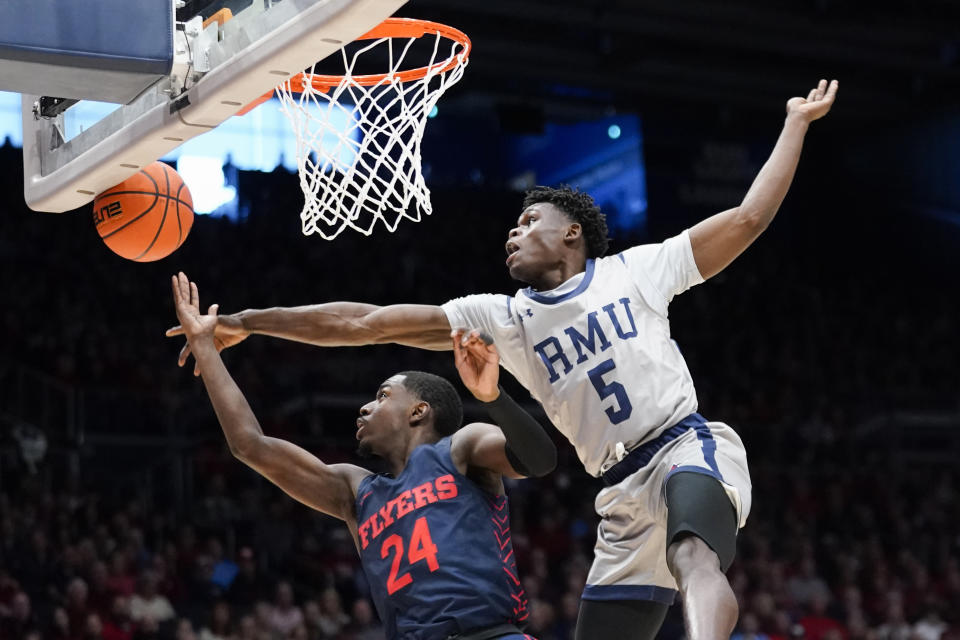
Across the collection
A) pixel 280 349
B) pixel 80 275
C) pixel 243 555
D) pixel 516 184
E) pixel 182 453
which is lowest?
pixel 243 555

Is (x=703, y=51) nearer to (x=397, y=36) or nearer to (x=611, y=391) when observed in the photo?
(x=397, y=36)

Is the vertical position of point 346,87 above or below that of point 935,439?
above

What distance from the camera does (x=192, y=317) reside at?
12.8ft

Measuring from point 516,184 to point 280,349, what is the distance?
8.07 m

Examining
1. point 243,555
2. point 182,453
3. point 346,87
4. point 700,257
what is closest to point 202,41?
point 346,87

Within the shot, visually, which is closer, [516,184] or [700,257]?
[700,257]

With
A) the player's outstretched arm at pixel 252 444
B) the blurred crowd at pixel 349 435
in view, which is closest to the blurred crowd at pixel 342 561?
the blurred crowd at pixel 349 435

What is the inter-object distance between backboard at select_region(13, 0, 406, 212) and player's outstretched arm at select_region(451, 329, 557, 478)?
91cm

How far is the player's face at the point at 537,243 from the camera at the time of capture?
3.86 meters

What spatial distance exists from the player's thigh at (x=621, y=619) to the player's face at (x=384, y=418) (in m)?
0.81

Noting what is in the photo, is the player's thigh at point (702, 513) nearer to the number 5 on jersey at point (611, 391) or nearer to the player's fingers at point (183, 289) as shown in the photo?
the number 5 on jersey at point (611, 391)

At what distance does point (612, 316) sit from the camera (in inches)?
144

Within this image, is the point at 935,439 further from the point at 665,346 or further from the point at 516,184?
the point at 665,346

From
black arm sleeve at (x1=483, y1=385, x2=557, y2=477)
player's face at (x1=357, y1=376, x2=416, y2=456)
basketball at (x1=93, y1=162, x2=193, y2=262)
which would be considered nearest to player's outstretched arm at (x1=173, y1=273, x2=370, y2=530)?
player's face at (x1=357, y1=376, x2=416, y2=456)
